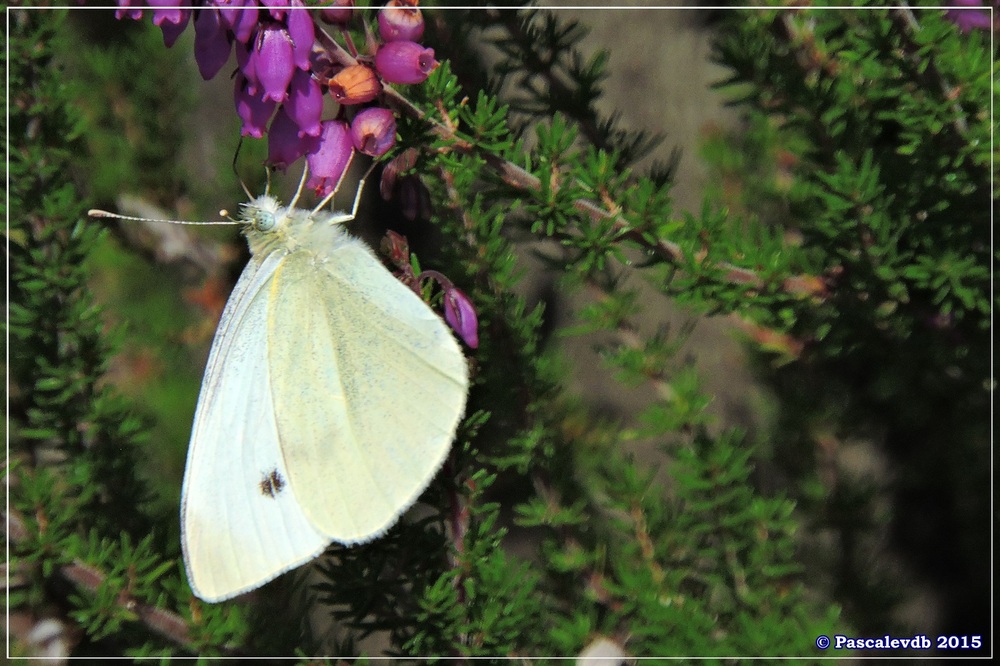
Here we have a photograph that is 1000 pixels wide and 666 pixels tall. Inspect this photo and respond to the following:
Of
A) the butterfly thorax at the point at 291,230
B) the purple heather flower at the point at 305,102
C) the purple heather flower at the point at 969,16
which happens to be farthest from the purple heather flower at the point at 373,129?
the purple heather flower at the point at 969,16

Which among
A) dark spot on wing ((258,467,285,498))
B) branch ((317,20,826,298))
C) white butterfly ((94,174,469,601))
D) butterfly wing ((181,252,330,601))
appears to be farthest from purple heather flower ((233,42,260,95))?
dark spot on wing ((258,467,285,498))

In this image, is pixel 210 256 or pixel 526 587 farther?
pixel 210 256

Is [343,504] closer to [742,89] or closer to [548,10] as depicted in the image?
[548,10]

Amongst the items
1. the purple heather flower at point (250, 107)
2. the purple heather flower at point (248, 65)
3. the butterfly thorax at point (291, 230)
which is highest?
the purple heather flower at point (248, 65)

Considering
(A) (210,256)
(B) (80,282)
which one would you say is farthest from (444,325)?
(A) (210,256)

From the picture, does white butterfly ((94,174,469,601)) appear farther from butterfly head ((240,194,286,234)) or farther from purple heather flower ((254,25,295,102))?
purple heather flower ((254,25,295,102))

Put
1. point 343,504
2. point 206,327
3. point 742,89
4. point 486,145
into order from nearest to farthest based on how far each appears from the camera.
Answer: point 486,145 < point 343,504 < point 742,89 < point 206,327

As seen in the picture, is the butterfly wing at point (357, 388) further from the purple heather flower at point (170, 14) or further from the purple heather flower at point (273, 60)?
the purple heather flower at point (170, 14)

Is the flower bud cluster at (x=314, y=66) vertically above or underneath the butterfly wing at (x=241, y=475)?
above
